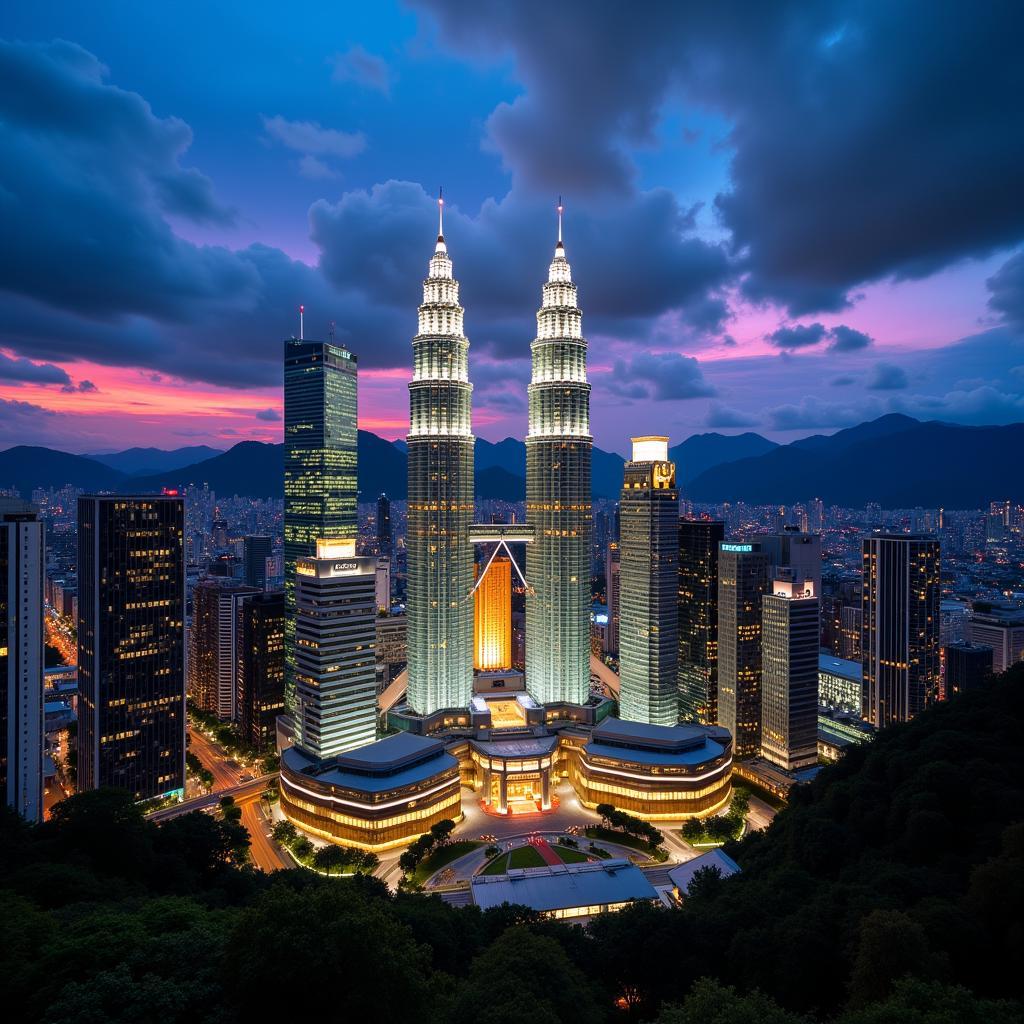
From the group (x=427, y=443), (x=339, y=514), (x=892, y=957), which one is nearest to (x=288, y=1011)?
(x=892, y=957)

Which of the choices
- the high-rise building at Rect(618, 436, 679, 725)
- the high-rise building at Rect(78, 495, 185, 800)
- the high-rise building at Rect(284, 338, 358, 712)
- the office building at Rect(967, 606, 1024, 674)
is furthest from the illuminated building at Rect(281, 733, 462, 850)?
the office building at Rect(967, 606, 1024, 674)

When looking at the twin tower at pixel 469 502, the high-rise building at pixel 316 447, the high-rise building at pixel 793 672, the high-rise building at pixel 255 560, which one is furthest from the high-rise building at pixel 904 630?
the high-rise building at pixel 255 560

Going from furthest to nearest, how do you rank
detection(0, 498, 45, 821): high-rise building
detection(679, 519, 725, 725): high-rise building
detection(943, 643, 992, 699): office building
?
detection(679, 519, 725, 725): high-rise building, detection(943, 643, 992, 699): office building, detection(0, 498, 45, 821): high-rise building

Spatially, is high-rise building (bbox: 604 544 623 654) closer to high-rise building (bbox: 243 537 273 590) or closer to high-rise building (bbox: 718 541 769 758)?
high-rise building (bbox: 718 541 769 758)

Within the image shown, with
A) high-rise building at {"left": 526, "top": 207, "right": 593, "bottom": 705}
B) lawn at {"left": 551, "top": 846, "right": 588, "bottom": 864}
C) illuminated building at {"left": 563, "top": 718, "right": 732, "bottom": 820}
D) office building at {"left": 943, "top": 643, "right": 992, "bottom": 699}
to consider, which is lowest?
lawn at {"left": 551, "top": 846, "right": 588, "bottom": 864}

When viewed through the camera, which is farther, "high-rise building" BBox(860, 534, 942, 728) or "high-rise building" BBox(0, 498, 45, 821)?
"high-rise building" BBox(860, 534, 942, 728)

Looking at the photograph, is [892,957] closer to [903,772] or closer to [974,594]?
[903,772]

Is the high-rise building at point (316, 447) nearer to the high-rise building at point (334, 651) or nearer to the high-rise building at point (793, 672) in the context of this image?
the high-rise building at point (334, 651)

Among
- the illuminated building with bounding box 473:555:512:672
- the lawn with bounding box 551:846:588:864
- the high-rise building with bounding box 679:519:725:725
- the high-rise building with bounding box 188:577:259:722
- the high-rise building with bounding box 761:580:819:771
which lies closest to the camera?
the lawn with bounding box 551:846:588:864
